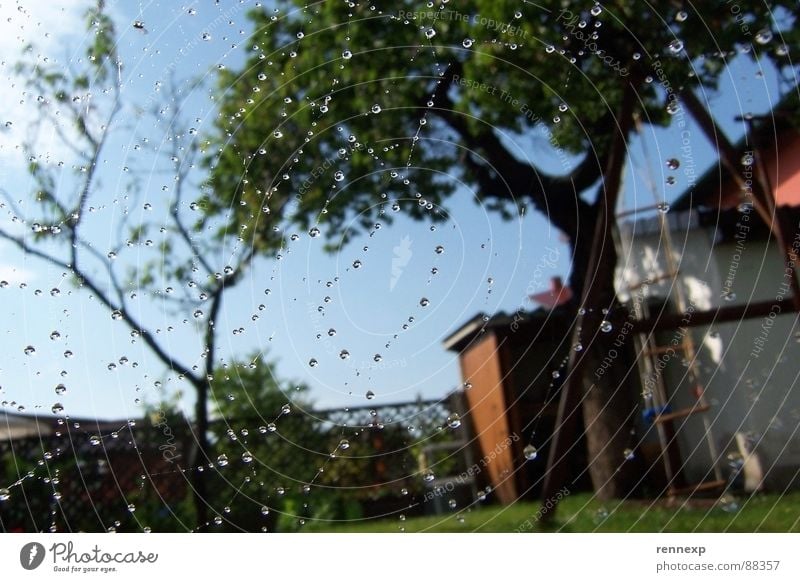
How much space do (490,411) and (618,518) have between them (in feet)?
0.68

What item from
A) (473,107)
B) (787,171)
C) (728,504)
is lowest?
(728,504)

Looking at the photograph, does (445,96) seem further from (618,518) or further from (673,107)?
(618,518)

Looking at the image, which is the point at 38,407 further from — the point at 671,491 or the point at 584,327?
the point at 671,491

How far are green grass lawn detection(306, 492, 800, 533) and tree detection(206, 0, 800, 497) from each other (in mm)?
39

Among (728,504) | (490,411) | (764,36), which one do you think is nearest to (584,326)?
(490,411)

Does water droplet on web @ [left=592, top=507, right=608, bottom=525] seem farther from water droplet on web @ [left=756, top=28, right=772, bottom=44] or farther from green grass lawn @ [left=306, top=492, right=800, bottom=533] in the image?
water droplet on web @ [left=756, top=28, right=772, bottom=44]

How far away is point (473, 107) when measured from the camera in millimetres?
1055

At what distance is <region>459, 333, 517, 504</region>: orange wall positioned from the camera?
102 cm

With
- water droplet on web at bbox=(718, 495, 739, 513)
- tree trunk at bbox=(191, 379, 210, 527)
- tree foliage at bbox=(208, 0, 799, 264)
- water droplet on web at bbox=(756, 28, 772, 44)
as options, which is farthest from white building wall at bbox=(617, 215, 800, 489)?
tree trunk at bbox=(191, 379, 210, 527)

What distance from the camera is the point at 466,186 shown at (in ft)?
3.44

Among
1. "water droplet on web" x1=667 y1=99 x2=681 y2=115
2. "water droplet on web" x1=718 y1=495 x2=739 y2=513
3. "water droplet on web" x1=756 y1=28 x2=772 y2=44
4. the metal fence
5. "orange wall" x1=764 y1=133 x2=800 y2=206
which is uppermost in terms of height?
"water droplet on web" x1=756 y1=28 x2=772 y2=44
